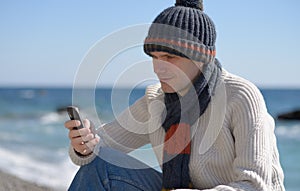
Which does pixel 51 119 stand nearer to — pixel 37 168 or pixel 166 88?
pixel 37 168

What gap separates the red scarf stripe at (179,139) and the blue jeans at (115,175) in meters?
0.14

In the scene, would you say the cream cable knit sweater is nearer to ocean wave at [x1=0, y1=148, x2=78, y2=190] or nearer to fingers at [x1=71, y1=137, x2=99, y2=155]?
fingers at [x1=71, y1=137, x2=99, y2=155]

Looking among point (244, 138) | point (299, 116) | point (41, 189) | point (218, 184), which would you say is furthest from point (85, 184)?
point (299, 116)

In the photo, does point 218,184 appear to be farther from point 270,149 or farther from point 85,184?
point 85,184

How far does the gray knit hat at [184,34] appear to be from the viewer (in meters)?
1.81

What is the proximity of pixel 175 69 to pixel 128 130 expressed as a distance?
1.34 ft

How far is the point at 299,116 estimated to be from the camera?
1953cm

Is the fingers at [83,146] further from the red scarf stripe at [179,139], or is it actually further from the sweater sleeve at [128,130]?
the red scarf stripe at [179,139]

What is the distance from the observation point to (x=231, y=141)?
5.95ft

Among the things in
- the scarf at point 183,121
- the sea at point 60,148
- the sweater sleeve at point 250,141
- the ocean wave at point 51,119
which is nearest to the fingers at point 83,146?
the sea at point 60,148

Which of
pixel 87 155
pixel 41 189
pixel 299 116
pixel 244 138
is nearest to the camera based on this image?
pixel 244 138

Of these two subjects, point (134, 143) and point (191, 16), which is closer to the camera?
point (191, 16)

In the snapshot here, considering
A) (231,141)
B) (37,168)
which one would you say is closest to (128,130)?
(231,141)

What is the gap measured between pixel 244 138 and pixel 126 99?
1.70ft
